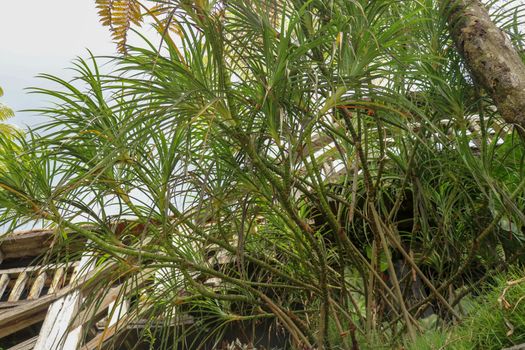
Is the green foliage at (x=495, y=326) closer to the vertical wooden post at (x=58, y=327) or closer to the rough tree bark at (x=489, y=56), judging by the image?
the rough tree bark at (x=489, y=56)

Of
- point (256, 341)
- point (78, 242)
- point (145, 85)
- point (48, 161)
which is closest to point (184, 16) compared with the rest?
point (145, 85)

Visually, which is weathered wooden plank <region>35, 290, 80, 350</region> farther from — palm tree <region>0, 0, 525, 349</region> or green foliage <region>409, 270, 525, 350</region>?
green foliage <region>409, 270, 525, 350</region>

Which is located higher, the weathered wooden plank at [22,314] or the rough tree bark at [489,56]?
the rough tree bark at [489,56]

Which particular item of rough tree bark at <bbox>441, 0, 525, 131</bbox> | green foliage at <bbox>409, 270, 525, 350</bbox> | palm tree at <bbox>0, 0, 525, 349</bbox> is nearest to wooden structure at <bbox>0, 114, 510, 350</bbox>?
palm tree at <bbox>0, 0, 525, 349</bbox>

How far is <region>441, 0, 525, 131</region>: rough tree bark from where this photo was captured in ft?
3.51

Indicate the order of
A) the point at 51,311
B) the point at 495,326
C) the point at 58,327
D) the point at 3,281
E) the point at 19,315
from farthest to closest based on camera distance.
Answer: the point at 3,281, the point at 19,315, the point at 51,311, the point at 58,327, the point at 495,326

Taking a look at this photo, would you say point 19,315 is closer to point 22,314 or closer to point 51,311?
point 22,314

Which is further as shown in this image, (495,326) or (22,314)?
(22,314)

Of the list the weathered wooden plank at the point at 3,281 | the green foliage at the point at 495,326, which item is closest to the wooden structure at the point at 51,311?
the weathered wooden plank at the point at 3,281

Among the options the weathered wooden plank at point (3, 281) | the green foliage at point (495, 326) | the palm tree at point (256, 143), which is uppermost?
the palm tree at point (256, 143)

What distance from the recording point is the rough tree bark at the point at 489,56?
42.2 inches

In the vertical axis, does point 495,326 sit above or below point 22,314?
above

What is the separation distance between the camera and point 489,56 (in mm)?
1138

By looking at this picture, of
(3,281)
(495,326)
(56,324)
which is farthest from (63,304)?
(495,326)
